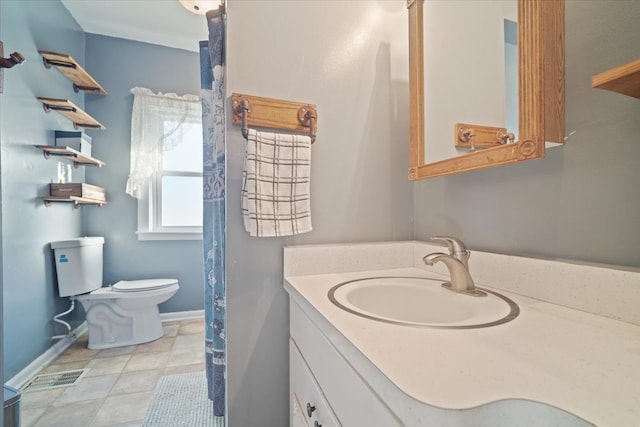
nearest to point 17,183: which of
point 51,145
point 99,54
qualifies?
point 51,145

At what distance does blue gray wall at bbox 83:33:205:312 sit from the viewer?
247 centimetres

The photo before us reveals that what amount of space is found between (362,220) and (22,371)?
6.99 feet

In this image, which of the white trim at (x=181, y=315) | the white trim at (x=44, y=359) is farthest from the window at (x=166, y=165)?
the white trim at (x=44, y=359)

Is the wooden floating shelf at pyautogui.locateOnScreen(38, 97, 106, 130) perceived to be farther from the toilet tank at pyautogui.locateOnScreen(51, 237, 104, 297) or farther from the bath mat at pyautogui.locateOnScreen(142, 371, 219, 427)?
the bath mat at pyautogui.locateOnScreen(142, 371, 219, 427)

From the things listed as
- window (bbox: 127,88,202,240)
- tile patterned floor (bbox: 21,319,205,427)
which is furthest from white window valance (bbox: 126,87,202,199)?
tile patterned floor (bbox: 21,319,205,427)

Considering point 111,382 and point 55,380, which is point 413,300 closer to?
point 111,382

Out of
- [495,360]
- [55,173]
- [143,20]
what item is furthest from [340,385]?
[143,20]

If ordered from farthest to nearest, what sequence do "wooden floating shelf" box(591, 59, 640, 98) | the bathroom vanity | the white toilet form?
the white toilet → "wooden floating shelf" box(591, 59, 640, 98) → the bathroom vanity

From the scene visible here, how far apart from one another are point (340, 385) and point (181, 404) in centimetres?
138

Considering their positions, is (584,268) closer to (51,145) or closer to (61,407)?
(61,407)

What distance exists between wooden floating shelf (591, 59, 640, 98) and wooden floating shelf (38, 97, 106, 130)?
2671mm

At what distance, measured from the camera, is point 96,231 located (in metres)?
2.45

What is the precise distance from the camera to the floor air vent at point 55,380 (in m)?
1.59

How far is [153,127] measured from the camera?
2564mm
